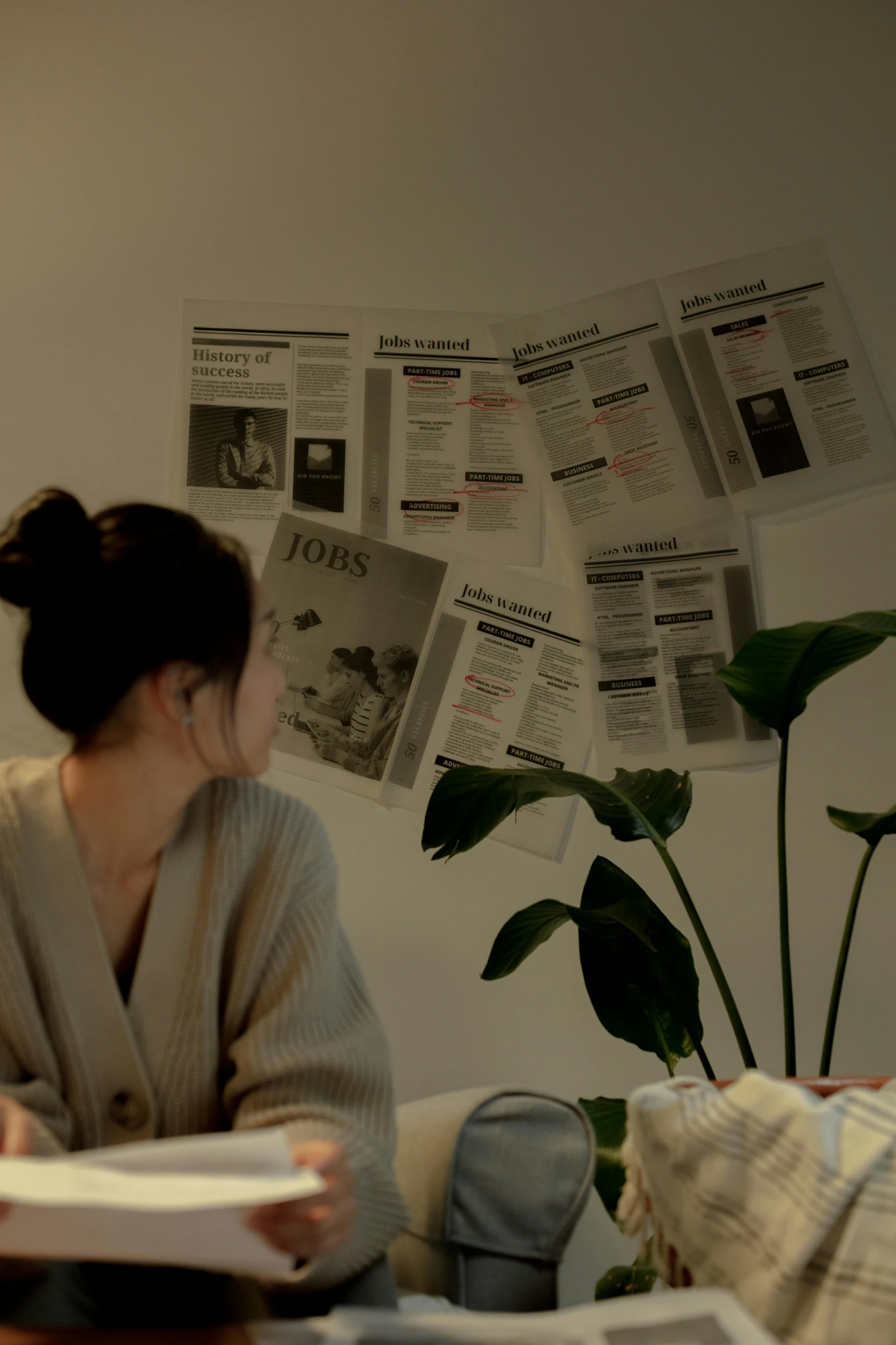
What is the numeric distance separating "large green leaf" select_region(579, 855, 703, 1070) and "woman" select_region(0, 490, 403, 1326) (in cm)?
39

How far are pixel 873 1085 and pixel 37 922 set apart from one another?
756 millimetres

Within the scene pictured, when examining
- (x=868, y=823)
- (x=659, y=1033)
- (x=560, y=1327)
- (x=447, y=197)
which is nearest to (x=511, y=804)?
(x=659, y=1033)

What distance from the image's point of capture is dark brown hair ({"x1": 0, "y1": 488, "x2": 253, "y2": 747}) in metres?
0.92

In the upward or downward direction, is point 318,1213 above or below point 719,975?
below

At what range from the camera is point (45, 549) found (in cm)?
93

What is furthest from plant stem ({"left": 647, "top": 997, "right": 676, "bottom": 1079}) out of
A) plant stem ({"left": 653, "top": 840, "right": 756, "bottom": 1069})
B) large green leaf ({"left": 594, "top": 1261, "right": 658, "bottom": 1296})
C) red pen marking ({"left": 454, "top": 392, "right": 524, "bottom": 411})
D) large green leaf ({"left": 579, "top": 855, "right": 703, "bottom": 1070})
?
red pen marking ({"left": 454, "top": 392, "right": 524, "bottom": 411})

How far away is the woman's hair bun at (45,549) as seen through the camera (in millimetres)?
926

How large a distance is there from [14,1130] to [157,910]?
8.3 inches

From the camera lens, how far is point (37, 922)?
0.94m

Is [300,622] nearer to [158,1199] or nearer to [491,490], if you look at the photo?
[491,490]

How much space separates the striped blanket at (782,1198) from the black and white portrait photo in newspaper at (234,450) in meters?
1.19

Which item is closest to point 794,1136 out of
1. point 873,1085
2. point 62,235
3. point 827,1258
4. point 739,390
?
point 827,1258

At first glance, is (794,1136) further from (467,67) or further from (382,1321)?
(467,67)

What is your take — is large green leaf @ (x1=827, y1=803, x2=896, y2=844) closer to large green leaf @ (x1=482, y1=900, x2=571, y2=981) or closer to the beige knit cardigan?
large green leaf @ (x1=482, y1=900, x2=571, y2=981)
